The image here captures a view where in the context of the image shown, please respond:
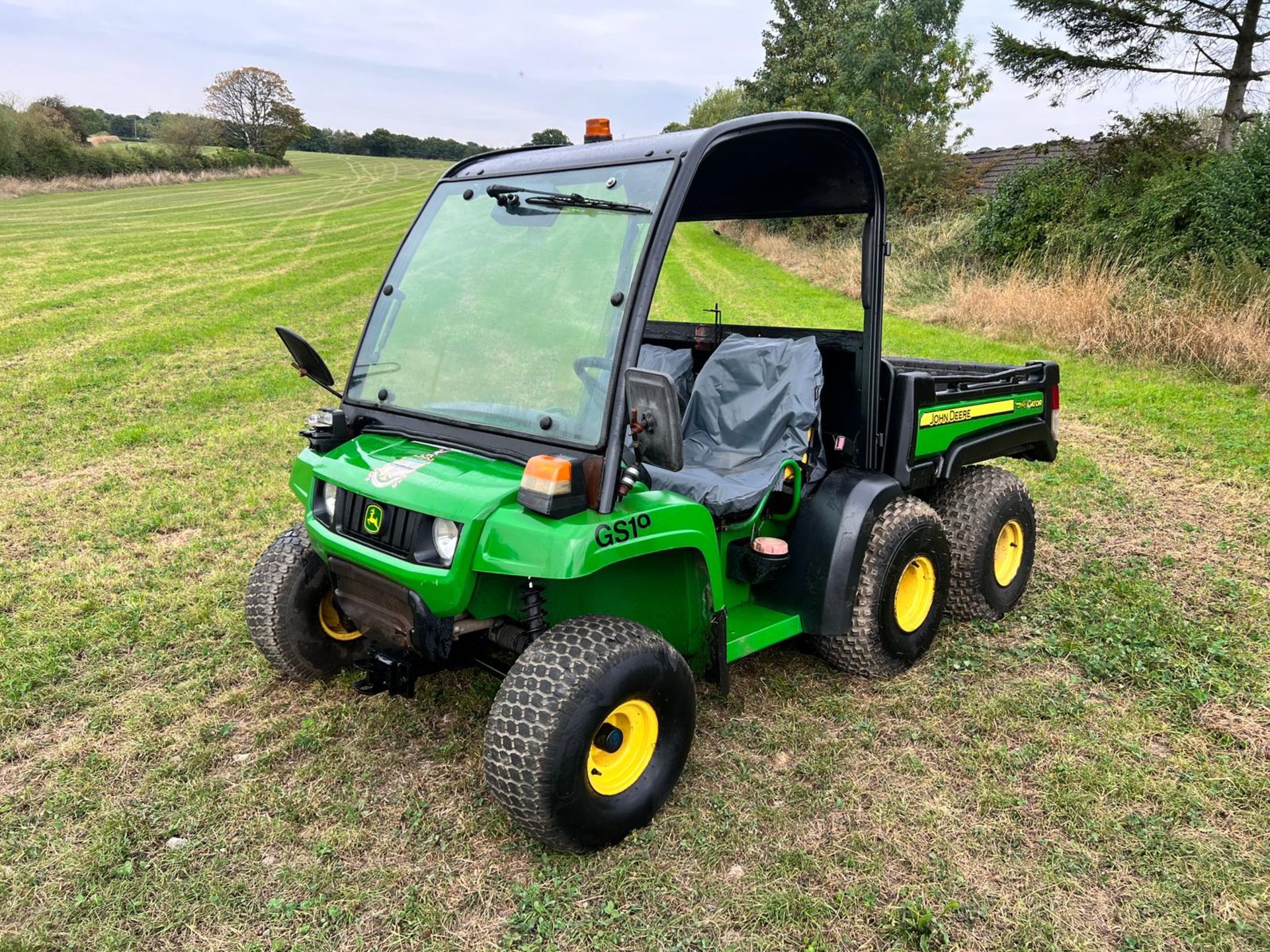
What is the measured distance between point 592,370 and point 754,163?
144 cm

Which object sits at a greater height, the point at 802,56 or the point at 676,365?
the point at 802,56

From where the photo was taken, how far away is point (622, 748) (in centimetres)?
278

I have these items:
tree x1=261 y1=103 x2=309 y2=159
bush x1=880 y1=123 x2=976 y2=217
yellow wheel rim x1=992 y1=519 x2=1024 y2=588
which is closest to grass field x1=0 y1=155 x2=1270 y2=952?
yellow wheel rim x1=992 y1=519 x2=1024 y2=588

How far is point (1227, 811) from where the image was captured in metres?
2.93

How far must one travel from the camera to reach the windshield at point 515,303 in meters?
2.73

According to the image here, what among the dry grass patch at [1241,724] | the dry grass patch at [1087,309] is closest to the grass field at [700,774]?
the dry grass patch at [1241,724]

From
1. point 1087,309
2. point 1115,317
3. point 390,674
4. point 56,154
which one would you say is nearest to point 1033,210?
point 1087,309

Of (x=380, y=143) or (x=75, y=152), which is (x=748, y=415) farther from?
(x=380, y=143)

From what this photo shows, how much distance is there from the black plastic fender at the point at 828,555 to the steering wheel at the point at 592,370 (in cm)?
118

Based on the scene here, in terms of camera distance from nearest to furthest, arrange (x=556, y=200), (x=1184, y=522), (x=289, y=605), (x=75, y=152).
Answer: (x=556, y=200) → (x=289, y=605) → (x=1184, y=522) → (x=75, y=152)

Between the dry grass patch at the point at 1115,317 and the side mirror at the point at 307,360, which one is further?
the dry grass patch at the point at 1115,317

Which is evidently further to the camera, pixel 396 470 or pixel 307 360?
pixel 307 360

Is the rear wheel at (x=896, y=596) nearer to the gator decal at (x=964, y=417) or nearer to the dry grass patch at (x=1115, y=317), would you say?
the gator decal at (x=964, y=417)

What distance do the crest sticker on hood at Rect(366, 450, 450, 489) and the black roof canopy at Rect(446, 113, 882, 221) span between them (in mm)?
1125
